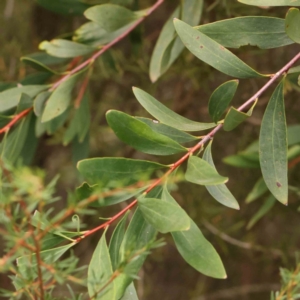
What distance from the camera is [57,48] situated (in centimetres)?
79

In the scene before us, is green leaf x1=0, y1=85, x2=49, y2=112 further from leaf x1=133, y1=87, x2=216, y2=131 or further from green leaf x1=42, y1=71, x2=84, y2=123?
leaf x1=133, y1=87, x2=216, y2=131

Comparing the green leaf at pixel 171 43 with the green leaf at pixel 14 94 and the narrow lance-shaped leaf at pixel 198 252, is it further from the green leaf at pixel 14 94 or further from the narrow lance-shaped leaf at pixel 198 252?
the narrow lance-shaped leaf at pixel 198 252

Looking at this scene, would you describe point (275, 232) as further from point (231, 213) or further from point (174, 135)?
point (174, 135)

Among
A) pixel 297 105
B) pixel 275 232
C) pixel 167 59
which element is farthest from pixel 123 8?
pixel 275 232

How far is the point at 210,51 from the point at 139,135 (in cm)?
14

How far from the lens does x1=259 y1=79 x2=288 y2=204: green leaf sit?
22.0 inches

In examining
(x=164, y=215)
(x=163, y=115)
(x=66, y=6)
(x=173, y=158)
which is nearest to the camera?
(x=164, y=215)

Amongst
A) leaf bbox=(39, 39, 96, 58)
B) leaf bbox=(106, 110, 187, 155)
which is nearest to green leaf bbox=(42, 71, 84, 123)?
leaf bbox=(39, 39, 96, 58)

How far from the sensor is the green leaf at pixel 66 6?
88cm

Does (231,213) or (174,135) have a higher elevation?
(174,135)

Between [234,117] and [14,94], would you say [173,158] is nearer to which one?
[14,94]

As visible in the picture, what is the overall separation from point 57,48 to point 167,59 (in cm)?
20

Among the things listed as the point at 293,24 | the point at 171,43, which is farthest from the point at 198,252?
the point at 171,43

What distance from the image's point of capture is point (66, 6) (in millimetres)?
889
